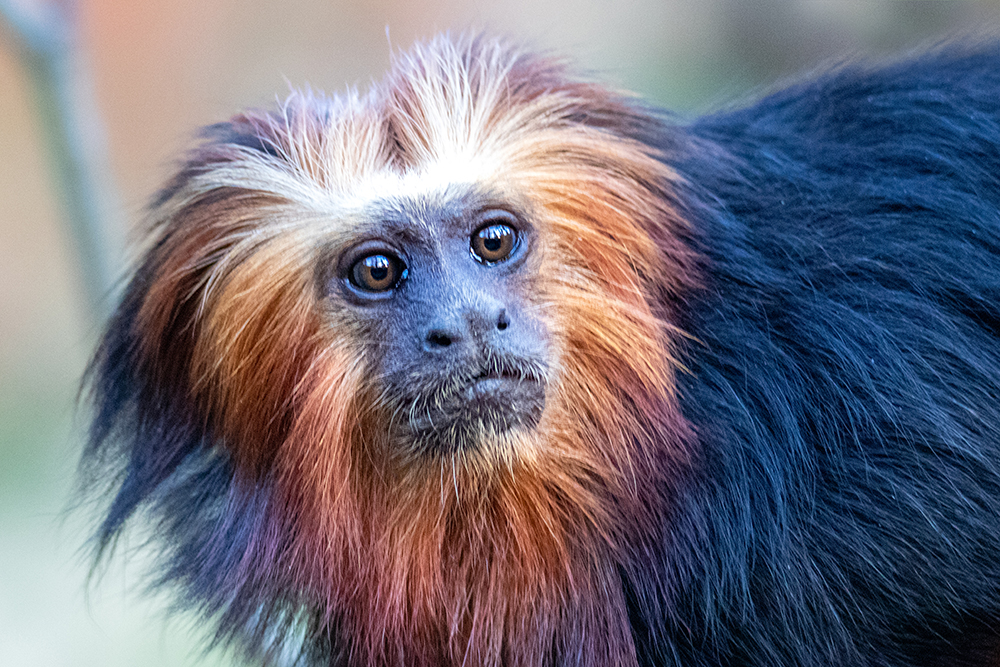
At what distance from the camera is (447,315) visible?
1.63 m

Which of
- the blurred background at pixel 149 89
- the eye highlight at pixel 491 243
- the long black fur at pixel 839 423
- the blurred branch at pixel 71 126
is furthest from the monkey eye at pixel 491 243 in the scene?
the blurred branch at pixel 71 126

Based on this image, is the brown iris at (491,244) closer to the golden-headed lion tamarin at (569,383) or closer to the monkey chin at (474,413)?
the golden-headed lion tamarin at (569,383)

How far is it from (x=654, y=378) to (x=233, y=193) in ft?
2.81

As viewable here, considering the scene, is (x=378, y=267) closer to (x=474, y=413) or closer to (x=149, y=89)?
(x=474, y=413)

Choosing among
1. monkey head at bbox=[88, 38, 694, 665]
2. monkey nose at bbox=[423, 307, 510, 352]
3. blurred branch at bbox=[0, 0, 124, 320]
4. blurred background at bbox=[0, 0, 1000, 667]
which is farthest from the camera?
blurred background at bbox=[0, 0, 1000, 667]

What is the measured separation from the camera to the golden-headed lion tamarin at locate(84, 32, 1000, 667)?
171cm

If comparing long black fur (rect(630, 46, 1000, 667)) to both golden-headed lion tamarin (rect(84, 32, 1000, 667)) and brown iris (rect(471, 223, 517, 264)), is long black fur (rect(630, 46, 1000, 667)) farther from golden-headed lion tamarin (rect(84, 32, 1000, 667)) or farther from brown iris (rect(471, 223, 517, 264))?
brown iris (rect(471, 223, 517, 264))

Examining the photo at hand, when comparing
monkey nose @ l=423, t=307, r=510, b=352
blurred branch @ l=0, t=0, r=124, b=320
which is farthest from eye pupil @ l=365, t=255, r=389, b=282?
blurred branch @ l=0, t=0, r=124, b=320

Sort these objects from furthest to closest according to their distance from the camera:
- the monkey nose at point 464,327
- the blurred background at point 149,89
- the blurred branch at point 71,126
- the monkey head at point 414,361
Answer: the blurred background at point 149,89 → the blurred branch at point 71,126 → the monkey head at point 414,361 → the monkey nose at point 464,327

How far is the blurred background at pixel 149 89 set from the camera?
290 cm

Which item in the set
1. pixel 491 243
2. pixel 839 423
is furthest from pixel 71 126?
pixel 839 423

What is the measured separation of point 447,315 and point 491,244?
0.61 ft

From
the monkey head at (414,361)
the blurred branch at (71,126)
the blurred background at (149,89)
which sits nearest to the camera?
the monkey head at (414,361)

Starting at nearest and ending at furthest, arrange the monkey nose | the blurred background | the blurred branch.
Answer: the monkey nose < the blurred branch < the blurred background
